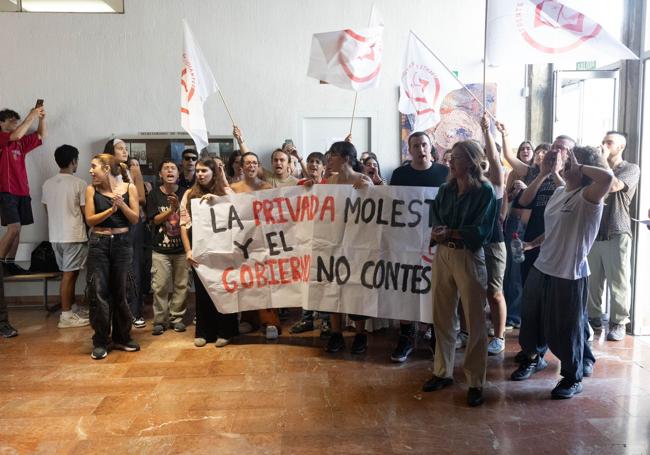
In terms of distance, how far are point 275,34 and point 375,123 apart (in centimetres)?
163

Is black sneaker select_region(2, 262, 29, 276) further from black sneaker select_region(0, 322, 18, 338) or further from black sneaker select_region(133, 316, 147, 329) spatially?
black sneaker select_region(133, 316, 147, 329)

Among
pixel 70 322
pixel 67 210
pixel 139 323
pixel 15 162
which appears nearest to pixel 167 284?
pixel 139 323

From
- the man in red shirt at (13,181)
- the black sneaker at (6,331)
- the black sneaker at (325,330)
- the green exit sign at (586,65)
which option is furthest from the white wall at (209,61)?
the black sneaker at (325,330)

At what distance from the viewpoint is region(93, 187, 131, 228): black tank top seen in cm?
409

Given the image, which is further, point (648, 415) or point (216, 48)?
point (216, 48)

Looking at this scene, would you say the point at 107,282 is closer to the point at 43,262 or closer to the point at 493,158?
the point at 43,262

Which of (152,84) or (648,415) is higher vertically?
(152,84)

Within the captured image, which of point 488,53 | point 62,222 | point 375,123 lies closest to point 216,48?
point 375,123

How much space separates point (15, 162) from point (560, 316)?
567cm

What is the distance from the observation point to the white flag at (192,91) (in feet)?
14.3

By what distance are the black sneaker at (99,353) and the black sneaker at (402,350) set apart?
231 cm

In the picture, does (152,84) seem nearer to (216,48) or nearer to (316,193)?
(216,48)

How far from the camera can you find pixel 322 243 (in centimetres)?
413

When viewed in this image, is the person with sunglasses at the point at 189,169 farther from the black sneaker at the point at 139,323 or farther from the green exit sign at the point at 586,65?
the green exit sign at the point at 586,65
